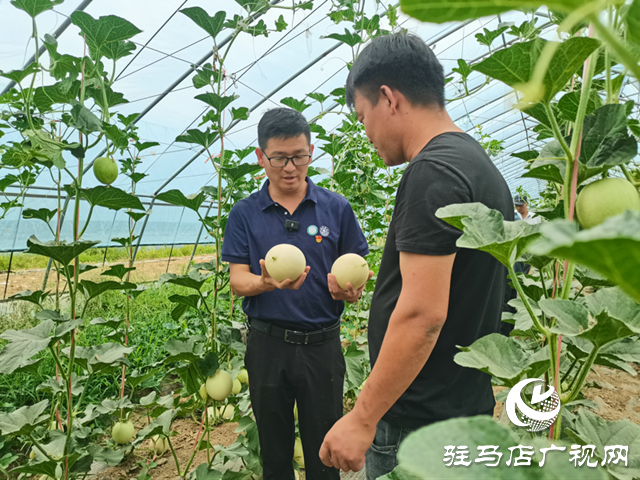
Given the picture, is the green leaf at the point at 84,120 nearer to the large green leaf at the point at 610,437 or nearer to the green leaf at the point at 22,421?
the green leaf at the point at 22,421

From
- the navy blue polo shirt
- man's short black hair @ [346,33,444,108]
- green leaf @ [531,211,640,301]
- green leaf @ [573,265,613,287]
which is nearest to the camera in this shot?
green leaf @ [531,211,640,301]

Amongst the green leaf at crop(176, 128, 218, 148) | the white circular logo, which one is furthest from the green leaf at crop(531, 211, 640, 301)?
the green leaf at crop(176, 128, 218, 148)

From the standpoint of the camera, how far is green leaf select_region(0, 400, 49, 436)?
1.44m

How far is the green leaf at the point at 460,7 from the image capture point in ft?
0.62

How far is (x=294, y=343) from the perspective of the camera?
186cm

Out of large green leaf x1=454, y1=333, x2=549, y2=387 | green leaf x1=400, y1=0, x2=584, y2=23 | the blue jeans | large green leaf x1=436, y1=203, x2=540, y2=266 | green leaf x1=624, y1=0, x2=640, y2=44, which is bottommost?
the blue jeans

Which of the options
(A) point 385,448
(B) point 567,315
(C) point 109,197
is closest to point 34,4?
(C) point 109,197

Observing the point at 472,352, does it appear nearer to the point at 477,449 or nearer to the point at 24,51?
the point at 477,449

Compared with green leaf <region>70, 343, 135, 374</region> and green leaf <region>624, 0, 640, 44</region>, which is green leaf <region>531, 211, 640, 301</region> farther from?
green leaf <region>70, 343, 135, 374</region>

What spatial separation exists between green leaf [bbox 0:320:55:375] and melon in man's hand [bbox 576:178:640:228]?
1.46 m

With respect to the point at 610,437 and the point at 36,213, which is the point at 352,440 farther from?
the point at 36,213

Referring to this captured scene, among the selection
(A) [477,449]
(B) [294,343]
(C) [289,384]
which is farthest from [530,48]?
(C) [289,384]

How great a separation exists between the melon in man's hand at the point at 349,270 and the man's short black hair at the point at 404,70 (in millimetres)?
755

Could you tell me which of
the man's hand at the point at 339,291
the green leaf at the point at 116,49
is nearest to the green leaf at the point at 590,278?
Result: the man's hand at the point at 339,291
